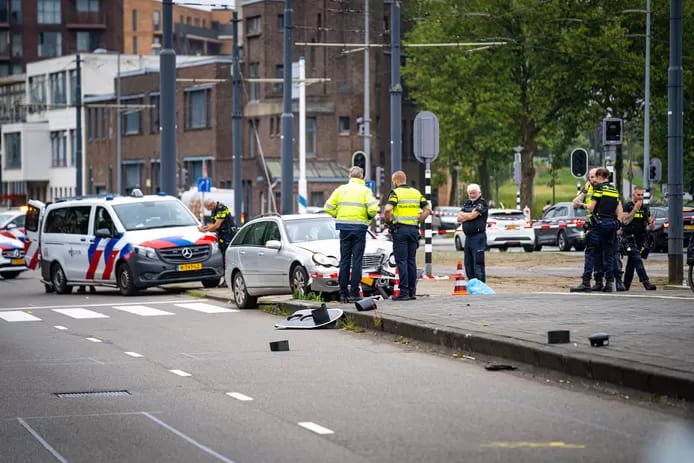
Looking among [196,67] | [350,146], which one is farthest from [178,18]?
[350,146]

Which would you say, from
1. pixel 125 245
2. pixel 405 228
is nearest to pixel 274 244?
pixel 405 228

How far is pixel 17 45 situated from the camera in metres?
134

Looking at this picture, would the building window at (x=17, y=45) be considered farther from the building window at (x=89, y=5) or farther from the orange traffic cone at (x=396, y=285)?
the orange traffic cone at (x=396, y=285)

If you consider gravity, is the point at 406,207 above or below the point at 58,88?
below

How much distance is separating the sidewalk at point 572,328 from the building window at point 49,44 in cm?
11193

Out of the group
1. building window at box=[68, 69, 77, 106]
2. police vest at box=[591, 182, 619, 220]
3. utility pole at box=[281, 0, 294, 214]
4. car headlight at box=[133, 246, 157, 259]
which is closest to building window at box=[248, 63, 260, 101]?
building window at box=[68, 69, 77, 106]

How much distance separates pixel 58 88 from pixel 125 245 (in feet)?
286

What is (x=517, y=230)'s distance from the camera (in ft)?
163

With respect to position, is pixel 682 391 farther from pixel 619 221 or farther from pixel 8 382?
pixel 619 221

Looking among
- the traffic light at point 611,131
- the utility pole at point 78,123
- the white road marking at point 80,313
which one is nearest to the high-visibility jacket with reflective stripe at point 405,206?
the white road marking at point 80,313

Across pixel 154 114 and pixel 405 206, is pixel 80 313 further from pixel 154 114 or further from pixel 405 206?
pixel 154 114

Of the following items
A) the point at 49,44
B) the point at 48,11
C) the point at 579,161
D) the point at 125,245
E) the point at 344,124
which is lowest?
the point at 125,245

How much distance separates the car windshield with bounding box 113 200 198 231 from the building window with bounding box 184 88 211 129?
59.6 metres

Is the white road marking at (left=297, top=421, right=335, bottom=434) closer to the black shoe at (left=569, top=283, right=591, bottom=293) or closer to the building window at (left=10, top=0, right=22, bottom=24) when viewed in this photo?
the black shoe at (left=569, top=283, right=591, bottom=293)
